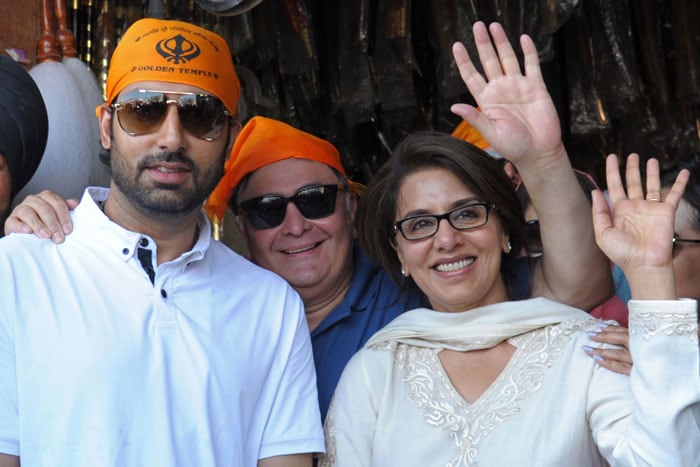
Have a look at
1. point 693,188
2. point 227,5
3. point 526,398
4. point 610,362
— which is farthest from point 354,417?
point 227,5

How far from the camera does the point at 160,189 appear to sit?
2170 millimetres

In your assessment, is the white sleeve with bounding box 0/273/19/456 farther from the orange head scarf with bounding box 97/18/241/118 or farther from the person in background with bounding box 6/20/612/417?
the orange head scarf with bounding box 97/18/241/118

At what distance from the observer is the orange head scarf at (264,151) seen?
292cm

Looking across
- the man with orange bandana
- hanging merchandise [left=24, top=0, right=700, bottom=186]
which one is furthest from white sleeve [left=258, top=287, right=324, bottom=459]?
hanging merchandise [left=24, top=0, right=700, bottom=186]

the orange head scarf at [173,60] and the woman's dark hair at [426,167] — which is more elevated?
the orange head scarf at [173,60]

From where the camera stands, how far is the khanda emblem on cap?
89.3 inches

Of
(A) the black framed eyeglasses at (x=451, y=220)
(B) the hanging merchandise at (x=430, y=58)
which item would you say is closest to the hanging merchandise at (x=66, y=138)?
(B) the hanging merchandise at (x=430, y=58)

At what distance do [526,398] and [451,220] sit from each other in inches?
20.0

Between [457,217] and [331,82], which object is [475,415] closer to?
[457,217]

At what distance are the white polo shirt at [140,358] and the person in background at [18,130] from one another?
0.77 ft

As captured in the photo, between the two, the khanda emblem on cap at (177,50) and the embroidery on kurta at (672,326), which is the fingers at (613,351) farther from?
the khanda emblem on cap at (177,50)

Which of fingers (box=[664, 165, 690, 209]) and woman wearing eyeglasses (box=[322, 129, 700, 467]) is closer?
woman wearing eyeglasses (box=[322, 129, 700, 467])

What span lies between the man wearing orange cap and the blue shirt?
0.29 meters

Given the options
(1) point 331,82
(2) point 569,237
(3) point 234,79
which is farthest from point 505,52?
(1) point 331,82
